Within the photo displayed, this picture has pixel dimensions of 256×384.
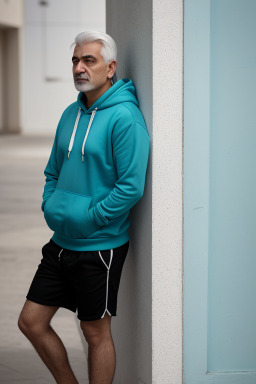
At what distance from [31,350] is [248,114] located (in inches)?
99.7

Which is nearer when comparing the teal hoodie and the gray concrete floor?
the teal hoodie

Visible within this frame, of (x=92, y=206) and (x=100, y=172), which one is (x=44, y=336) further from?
(x=100, y=172)

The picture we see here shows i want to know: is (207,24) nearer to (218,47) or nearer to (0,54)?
(218,47)

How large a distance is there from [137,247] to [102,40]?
987 millimetres

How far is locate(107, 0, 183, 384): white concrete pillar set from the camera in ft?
10.1

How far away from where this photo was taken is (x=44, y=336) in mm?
3365

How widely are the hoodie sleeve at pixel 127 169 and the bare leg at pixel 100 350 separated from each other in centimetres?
53

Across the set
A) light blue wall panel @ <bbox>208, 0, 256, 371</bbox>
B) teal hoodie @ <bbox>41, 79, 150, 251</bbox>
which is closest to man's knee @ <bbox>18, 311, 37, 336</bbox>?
teal hoodie @ <bbox>41, 79, 150, 251</bbox>

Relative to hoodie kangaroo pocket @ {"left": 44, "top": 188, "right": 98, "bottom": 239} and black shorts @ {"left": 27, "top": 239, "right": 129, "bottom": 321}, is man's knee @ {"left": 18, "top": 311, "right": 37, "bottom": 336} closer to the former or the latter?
black shorts @ {"left": 27, "top": 239, "right": 129, "bottom": 321}

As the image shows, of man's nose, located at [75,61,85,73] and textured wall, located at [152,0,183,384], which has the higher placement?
man's nose, located at [75,61,85,73]

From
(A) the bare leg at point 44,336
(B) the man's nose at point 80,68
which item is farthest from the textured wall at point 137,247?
(A) the bare leg at point 44,336

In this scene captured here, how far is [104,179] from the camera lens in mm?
3211

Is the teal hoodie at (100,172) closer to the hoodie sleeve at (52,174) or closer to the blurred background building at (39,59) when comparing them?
the hoodie sleeve at (52,174)

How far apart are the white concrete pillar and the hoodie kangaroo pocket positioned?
10.9 inches
